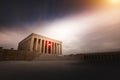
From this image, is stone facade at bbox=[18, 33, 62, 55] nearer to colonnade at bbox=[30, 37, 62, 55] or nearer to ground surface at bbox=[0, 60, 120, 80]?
colonnade at bbox=[30, 37, 62, 55]

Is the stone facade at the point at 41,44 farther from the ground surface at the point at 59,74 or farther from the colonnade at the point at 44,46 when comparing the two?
the ground surface at the point at 59,74

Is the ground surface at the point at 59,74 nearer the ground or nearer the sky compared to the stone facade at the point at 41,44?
nearer the ground

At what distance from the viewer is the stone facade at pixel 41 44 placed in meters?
28.4

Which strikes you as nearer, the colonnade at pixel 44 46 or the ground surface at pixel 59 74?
the ground surface at pixel 59 74

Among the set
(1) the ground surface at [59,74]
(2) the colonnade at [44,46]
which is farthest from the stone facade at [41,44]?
(1) the ground surface at [59,74]

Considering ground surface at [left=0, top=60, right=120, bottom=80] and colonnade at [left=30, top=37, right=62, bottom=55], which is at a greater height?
colonnade at [left=30, top=37, right=62, bottom=55]

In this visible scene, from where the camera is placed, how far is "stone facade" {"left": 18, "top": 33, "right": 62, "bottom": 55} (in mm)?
28441

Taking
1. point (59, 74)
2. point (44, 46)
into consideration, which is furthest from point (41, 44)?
point (59, 74)

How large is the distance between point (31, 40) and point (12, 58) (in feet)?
49.7

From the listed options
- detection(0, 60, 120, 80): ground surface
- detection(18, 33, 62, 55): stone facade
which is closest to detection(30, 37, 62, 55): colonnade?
detection(18, 33, 62, 55): stone facade

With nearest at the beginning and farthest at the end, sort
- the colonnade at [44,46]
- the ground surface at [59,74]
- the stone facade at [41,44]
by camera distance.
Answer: the ground surface at [59,74] → the stone facade at [41,44] → the colonnade at [44,46]

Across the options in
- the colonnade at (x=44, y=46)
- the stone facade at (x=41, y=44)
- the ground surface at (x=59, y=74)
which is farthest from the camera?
the colonnade at (x=44, y=46)

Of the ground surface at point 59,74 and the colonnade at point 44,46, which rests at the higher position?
the colonnade at point 44,46

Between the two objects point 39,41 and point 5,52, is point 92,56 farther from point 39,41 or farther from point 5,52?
point 39,41
